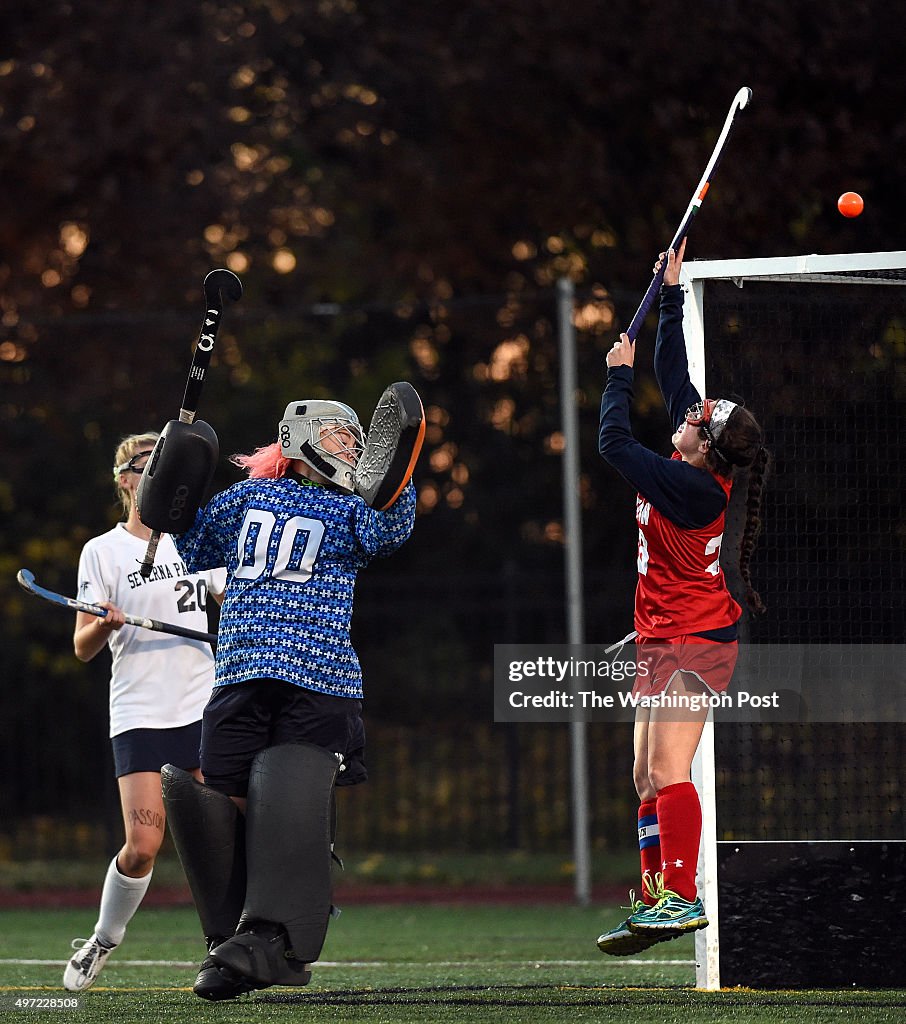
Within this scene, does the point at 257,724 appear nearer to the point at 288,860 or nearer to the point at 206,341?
the point at 288,860

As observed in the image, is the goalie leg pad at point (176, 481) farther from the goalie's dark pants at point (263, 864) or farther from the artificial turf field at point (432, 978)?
the artificial turf field at point (432, 978)

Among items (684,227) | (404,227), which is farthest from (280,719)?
(404,227)

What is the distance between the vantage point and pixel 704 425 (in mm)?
5883

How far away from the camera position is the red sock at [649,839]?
5.91 metres

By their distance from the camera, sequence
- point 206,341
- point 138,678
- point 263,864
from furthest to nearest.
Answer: point 138,678, point 206,341, point 263,864

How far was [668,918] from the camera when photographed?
5.65 m

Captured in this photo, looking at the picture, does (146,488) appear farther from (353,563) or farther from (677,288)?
(677,288)

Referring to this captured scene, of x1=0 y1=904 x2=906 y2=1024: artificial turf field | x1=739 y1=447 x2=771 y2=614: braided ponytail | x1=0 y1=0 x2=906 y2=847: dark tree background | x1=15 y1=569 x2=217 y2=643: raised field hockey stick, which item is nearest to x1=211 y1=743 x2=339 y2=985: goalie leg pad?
x1=0 y1=904 x2=906 y2=1024: artificial turf field

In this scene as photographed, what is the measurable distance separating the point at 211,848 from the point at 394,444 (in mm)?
1339

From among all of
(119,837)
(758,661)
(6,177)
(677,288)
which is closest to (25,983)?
(758,661)

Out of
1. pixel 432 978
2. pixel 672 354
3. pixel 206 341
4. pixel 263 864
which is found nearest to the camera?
pixel 263 864

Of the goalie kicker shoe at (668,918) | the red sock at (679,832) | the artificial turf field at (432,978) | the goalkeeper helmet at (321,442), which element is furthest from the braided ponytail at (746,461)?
the artificial turf field at (432,978)

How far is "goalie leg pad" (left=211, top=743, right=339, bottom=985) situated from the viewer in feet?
16.6

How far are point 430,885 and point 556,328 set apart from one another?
13.0 feet
